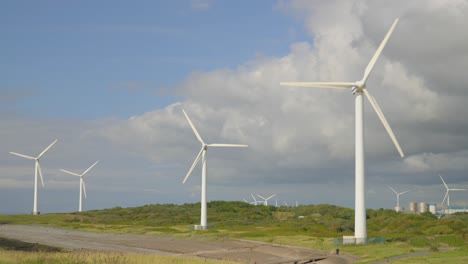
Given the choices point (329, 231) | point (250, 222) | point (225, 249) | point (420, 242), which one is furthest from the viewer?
point (250, 222)

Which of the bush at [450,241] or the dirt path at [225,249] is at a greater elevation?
the bush at [450,241]

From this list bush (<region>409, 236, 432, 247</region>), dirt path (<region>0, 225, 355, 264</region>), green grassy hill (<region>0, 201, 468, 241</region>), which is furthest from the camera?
green grassy hill (<region>0, 201, 468, 241</region>)

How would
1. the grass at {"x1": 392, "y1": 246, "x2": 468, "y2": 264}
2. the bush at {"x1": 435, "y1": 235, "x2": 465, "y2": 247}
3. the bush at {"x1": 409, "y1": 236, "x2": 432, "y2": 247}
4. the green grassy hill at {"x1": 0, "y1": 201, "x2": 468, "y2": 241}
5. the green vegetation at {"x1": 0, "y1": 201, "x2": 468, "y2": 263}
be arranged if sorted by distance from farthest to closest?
the green grassy hill at {"x1": 0, "y1": 201, "x2": 468, "y2": 241}
the bush at {"x1": 435, "y1": 235, "x2": 465, "y2": 247}
the bush at {"x1": 409, "y1": 236, "x2": 432, "y2": 247}
the green vegetation at {"x1": 0, "y1": 201, "x2": 468, "y2": 263}
the grass at {"x1": 392, "y1": 246, "x2": 468, "y2": 264}

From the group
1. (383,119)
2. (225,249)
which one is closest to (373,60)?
(383,119)

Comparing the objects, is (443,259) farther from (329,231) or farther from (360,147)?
(329,231)

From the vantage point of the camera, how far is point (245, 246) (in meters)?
84.1

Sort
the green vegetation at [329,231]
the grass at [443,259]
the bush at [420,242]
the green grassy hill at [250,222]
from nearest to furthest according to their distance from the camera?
the grass at [443,259] → the green vegetation at [329,231] → the bush at [420,242] → the green grassy hill at [250,222]

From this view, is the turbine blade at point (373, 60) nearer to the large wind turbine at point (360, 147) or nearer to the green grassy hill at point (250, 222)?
the large wind turbine at point (360, 147)

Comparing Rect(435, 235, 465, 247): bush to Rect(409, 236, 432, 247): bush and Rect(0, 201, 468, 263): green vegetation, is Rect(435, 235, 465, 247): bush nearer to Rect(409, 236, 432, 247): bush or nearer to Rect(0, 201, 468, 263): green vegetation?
Rect(0, 201, 468, 263): green vegetation

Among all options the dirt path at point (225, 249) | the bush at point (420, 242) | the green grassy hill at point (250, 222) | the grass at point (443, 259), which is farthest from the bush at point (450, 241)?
the green grassy hill at point (250, 222)

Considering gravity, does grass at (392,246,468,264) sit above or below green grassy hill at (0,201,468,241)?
below

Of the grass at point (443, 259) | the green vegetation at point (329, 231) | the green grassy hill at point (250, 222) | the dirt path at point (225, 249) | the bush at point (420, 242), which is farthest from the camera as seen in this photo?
the green grassy hill at point (250, 222)

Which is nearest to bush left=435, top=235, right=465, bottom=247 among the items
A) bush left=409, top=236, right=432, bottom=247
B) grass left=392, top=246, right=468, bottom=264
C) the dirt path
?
bush left=409, top=236, right=432, bottom=247

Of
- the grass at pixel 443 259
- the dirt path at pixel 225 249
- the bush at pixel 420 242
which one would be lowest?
the dirt path at pixel 225 249
